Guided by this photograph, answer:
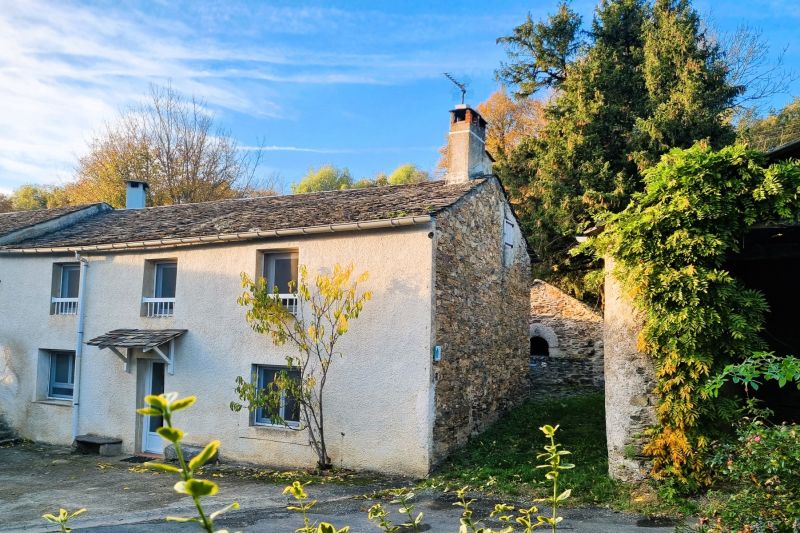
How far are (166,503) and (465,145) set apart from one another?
31.3 feet

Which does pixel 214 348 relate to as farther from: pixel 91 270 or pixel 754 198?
pixel 754 198

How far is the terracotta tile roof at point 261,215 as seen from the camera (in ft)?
39.8

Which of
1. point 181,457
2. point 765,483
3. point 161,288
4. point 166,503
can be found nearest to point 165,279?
point 161,288

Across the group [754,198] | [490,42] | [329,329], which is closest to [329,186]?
[490,42]

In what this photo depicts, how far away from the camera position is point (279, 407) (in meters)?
11.8

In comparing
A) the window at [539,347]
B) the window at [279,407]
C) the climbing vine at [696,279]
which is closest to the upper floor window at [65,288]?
the window at [279,407]

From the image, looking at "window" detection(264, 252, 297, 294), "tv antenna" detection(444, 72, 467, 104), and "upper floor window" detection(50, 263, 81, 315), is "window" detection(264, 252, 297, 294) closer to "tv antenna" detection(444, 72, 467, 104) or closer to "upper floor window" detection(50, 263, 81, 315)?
"tv antenna" detection(444, 72, 467, 104)

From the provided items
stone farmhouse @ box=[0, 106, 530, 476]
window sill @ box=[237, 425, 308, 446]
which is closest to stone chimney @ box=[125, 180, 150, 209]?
stone farmhouse @ box=[0, 106, 530, 476]

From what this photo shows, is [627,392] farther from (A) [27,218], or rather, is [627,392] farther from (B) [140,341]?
(A) [27,218]

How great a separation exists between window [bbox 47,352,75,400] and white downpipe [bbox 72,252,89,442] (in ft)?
1.86

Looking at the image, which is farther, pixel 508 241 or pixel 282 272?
pixel 508 241

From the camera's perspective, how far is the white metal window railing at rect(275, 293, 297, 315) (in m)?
12.1

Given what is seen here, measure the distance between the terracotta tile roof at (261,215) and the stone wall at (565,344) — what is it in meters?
7.01

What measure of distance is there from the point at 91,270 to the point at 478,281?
9.74 m
